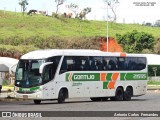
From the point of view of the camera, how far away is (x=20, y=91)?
30.1m

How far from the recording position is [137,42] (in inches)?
3593

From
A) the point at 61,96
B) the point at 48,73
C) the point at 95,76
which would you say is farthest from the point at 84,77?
the point at 48,73

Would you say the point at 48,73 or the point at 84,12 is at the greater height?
the point at 84,12

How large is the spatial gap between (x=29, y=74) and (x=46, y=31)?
76.2 m

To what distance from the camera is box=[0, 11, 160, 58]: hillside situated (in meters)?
94.3

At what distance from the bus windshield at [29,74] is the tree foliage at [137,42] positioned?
61.3 m

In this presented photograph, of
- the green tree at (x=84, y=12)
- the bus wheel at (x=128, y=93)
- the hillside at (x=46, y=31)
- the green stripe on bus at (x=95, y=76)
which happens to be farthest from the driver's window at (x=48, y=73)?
the green tree at (x=84, y=12)

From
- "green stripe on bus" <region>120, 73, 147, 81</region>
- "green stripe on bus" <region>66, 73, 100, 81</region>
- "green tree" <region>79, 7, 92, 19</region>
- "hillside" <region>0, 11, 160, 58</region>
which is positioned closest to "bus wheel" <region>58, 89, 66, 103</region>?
"green stripe on bus" <region>66, 73, 100, 81</region>

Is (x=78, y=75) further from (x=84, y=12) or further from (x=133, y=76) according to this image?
(x=84, y=12)

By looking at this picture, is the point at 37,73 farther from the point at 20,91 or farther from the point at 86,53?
the point at 86,53

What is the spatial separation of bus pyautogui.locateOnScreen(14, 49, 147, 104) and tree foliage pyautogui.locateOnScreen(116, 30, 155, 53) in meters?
53.5

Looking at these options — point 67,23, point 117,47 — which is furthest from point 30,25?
point 117,47

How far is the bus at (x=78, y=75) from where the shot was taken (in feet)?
98.0

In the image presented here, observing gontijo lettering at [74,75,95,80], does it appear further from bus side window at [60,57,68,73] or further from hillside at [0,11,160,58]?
hillside at [0,11,160,58]
